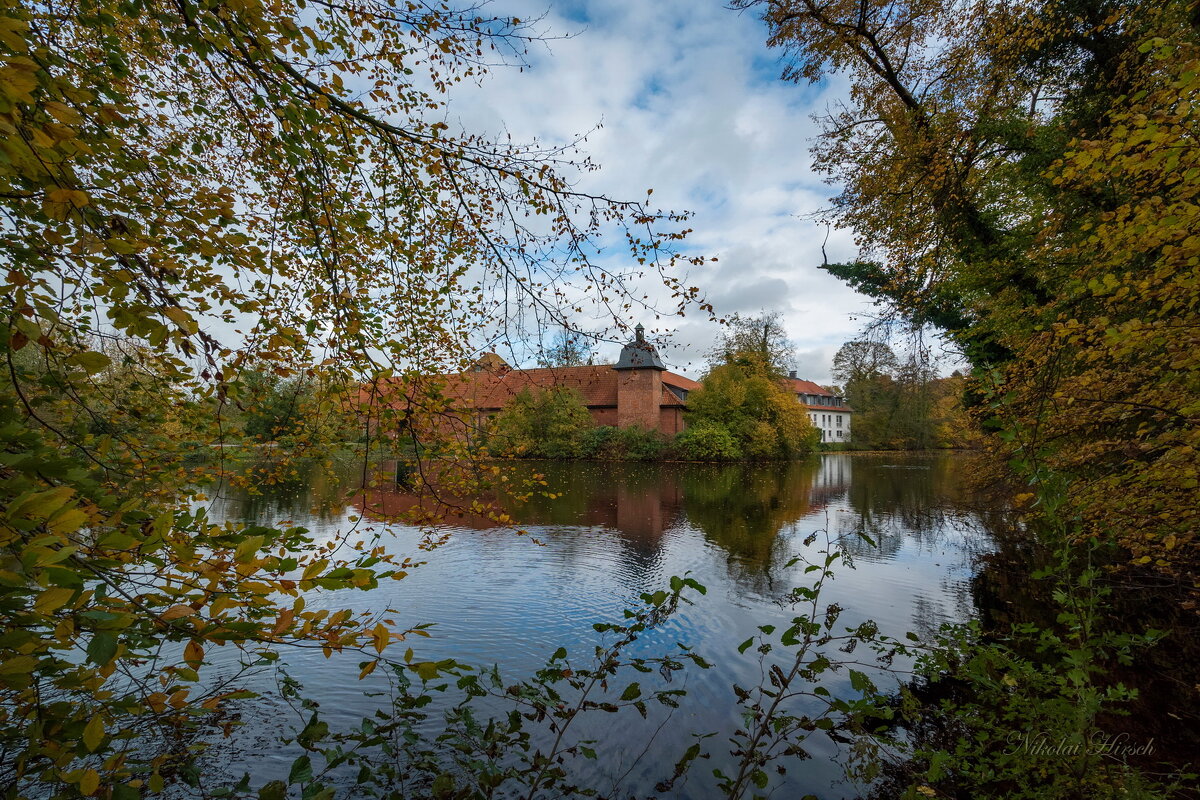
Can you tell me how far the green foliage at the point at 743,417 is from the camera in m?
33.2

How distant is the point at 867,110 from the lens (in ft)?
28.9

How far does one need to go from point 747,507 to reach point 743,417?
18257 millimetres

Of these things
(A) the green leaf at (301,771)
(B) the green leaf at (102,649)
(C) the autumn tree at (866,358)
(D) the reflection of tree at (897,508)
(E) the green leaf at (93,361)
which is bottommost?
(D) the reflection of tree at (897,508)

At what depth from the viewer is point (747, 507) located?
1697cm

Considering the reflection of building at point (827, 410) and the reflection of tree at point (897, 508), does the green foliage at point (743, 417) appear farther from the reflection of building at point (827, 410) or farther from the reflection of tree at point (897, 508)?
the reflection of building at point (827, 410)

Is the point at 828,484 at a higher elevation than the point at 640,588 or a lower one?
higher

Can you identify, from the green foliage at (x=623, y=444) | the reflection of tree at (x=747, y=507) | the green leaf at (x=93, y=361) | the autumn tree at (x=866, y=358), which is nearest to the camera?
the green leaf at (x=93, y=361)

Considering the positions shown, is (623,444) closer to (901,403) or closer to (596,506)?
(596,506)

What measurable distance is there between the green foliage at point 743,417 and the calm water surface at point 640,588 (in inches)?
553

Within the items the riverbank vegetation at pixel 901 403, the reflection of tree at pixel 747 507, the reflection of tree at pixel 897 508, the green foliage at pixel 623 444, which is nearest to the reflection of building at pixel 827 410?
the riverbank vegetation at pixel 901 403

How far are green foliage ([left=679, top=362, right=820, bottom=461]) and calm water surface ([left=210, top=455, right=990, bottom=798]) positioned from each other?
14049 mm

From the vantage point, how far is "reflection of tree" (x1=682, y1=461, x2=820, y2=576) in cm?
1130

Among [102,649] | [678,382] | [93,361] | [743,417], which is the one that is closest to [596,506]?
[93,361]

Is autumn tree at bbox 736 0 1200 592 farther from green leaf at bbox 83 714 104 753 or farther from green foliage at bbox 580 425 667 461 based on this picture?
green foliage at bbox 580 425 667 461
